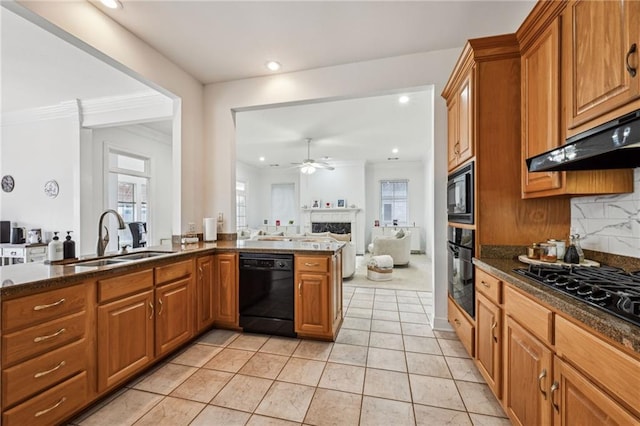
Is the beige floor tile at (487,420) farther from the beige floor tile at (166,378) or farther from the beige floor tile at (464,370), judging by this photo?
the beige floor tile at (166,378)

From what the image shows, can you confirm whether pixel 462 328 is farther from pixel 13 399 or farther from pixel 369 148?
pixel 369 148

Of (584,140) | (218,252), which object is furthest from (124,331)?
(584,140)

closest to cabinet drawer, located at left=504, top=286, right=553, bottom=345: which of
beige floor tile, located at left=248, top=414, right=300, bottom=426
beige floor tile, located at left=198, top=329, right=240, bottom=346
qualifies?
beige floor tile, located at left=248, top=414, right=300, bottom=426

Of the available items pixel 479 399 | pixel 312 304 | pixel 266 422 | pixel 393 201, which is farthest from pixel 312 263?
pixel 393 201

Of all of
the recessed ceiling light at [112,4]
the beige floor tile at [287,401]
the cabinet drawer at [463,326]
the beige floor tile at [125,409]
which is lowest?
the beige floor tile at [287,401]

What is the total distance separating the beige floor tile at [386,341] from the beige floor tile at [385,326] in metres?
0.09

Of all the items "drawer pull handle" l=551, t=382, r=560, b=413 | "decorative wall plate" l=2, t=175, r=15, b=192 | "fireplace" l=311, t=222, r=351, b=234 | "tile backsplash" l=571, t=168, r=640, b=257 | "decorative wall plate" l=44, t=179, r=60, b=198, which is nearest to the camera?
"drawer pull handle" l=551, t=382, r=560, b=413

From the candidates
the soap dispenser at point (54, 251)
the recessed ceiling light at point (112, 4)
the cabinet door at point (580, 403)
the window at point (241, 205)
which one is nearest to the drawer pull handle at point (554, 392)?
the cabinet door at point (580, 403)

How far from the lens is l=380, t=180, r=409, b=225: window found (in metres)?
8.67

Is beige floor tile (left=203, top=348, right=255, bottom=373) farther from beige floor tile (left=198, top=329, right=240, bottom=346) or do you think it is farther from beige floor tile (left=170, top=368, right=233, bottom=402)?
beige floor tile (left=198, top=329, right=240, bottom=346)

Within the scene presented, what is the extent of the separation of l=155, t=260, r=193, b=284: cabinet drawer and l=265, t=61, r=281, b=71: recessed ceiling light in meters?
2.31

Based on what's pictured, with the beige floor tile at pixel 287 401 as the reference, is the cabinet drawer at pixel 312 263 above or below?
above

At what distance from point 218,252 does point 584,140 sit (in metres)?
2.84

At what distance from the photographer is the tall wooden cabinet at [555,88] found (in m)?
1.34
